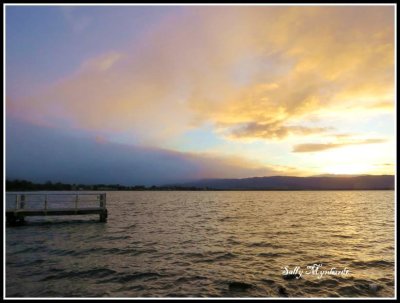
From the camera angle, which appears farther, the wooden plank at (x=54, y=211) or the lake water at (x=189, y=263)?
the wooden plank at (x=54, y=211)

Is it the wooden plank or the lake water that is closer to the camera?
the lake water

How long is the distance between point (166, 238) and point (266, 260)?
11703 millimetres

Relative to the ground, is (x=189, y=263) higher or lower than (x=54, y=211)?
lower

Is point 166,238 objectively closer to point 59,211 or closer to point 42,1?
point 59,211

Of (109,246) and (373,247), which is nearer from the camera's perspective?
(109,246)

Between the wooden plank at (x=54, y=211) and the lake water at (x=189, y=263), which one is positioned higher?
the wooden plank at (x=54, y=211)

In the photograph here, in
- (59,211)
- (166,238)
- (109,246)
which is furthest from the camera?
(59,211)

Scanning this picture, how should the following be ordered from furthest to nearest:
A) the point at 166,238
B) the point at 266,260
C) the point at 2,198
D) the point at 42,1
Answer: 1. the point at 166,238
2. the point at 266,260
3. the point at 2,198
4. the point at 42,1

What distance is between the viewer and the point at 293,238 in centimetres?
2941

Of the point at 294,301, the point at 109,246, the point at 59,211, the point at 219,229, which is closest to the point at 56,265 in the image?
the point at 109,246

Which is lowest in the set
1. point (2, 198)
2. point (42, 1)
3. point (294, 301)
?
point (294, 301)

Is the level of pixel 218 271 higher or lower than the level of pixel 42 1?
lower

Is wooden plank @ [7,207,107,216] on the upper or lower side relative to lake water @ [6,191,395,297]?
upper

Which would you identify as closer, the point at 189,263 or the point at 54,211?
the point at 189,263
